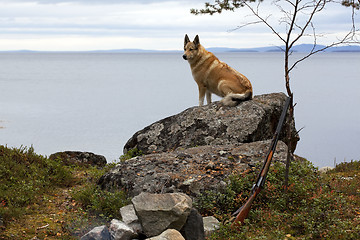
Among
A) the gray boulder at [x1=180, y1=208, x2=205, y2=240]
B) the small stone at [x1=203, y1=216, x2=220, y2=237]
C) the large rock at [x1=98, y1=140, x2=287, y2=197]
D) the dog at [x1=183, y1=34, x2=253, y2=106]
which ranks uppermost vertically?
the dog at [x1=183, y1=34, x2=253, y2=106]

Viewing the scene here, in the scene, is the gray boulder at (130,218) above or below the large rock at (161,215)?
below

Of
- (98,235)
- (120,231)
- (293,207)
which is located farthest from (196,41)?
(98,235)

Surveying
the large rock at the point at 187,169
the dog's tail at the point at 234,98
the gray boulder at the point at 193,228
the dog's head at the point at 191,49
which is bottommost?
the gray boulder at the point at 193,228

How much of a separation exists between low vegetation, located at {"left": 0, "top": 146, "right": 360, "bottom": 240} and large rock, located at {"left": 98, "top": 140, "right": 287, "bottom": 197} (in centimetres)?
25

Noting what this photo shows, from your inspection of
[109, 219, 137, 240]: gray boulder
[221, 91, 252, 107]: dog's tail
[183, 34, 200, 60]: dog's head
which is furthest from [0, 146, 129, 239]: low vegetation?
[183, 34, 200, 60]: dog's head

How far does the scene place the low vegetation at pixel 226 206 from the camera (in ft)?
22.7

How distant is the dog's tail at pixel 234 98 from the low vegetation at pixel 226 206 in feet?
12.7

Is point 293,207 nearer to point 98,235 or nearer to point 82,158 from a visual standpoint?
point 98,235

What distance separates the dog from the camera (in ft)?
42.2

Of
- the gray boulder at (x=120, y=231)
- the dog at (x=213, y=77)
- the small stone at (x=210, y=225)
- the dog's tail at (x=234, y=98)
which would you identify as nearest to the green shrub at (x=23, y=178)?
the gray boulder at (x=120, y=231)

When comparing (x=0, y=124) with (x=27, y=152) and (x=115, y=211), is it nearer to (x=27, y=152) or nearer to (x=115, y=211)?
(x=27, y=152)

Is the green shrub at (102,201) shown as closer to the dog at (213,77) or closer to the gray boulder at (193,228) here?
the gray boulder at (193,228)

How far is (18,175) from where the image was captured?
923 centimetres

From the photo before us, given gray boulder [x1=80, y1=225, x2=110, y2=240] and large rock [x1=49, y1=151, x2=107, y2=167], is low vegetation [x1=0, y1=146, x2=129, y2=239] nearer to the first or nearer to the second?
gray boulder [x1=80, y1=225, x2=110, y2=240]
